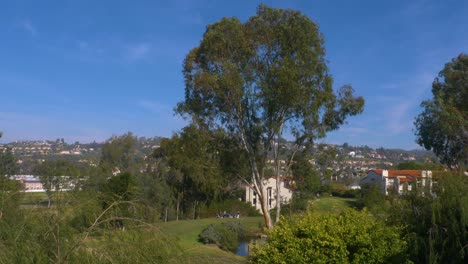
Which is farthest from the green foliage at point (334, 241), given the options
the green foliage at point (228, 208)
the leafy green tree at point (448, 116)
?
the green foliage at point (228, 208)

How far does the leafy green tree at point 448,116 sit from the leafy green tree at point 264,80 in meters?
5.67

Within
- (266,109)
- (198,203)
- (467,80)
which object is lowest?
(198,203)

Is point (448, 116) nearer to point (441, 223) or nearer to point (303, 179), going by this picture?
point (303, 179)

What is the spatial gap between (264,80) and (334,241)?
9.63 metres

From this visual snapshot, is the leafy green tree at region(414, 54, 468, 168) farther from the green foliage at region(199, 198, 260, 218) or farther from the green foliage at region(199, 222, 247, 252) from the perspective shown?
the green foliage at region(199, 198, 260, 218)

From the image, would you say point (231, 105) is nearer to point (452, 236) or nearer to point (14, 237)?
point (452, 236)

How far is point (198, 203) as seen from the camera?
154 ft

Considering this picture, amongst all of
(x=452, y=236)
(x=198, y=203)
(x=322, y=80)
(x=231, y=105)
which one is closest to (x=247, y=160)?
(x=231, y=105)

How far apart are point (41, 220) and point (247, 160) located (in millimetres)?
17917

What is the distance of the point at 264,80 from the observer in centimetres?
1950

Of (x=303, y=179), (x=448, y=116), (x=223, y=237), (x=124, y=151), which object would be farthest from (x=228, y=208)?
(x=448, y=116)

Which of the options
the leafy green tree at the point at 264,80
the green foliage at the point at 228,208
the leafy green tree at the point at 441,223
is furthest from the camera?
the green foliage at the point at 228,208

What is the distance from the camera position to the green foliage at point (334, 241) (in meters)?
10.5

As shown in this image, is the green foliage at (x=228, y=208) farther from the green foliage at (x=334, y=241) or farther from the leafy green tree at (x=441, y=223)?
the leafy green tree at (x=441, y=223)
